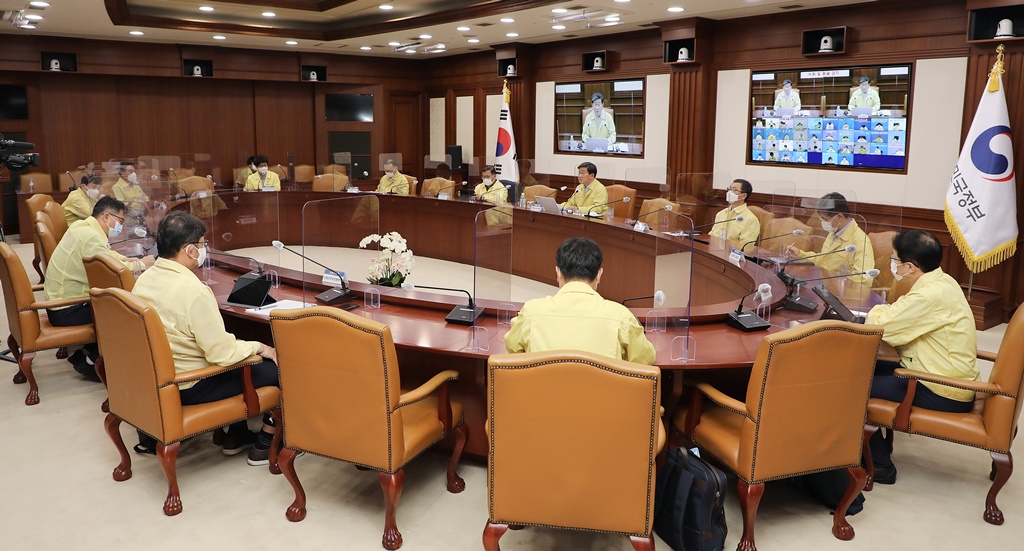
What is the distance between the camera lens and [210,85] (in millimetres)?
10836

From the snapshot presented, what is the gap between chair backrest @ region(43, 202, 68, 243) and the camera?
19.7ft

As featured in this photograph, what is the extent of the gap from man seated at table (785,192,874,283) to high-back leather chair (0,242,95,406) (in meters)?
4.10

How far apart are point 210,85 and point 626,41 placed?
6096mm

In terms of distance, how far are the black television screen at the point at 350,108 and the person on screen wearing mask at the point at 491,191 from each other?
12.7ft

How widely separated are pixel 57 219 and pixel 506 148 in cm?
525

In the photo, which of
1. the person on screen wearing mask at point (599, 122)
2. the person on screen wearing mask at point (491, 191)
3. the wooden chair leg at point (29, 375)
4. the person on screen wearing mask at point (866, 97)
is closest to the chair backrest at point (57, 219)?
the wooden chair leg at point (29, 375)

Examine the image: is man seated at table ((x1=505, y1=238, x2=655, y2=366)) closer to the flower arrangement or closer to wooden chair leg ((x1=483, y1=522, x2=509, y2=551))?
wooden chair leg ((x1=483, y1=522, x2=509, y2=551))

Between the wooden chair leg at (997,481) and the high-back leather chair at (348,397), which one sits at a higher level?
the high-back leather chair at (348,397)

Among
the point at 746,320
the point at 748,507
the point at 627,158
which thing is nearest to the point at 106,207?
the point at 746,320

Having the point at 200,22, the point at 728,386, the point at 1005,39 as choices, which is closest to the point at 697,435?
the point at 728,386

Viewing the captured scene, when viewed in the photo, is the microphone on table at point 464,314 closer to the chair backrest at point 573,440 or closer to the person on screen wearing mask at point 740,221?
the chair backrest at point 573,440

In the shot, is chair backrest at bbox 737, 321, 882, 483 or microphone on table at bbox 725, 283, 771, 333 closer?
chair backrest at bbox 737, 321, 882, 483

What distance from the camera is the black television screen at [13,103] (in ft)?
31.2

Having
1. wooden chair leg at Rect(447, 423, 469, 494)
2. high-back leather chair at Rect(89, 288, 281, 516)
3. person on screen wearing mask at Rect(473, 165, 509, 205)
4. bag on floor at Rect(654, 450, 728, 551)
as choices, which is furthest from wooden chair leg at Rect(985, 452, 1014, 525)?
person on screen wearing mask at Rect(473, 165, 509, 205)
